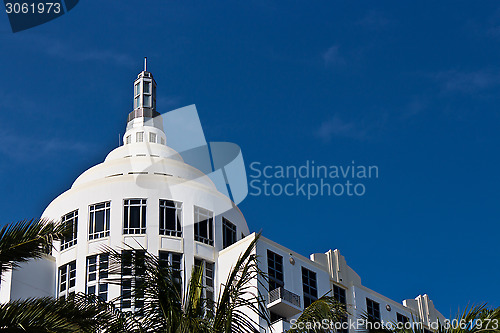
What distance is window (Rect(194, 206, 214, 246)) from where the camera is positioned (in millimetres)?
47531

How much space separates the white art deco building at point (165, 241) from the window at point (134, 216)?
0.05m

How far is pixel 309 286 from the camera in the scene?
4759 centimetres

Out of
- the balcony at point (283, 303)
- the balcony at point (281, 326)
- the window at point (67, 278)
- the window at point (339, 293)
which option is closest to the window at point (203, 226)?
the balcony at point (283, 303)

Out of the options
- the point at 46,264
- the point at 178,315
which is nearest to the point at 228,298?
the point at 178,315

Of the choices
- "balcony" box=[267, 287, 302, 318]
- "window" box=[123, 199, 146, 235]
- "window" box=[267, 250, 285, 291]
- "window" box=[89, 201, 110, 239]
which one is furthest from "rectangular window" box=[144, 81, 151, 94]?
"balcony" box=[267, 287, 302, 318]

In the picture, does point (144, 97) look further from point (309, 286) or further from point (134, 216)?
point (309, 286)

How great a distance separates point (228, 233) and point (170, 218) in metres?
3.66

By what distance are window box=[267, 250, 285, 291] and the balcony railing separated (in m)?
0.36

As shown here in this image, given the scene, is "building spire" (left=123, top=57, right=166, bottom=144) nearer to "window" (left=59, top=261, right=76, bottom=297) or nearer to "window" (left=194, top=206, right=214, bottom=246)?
"window" (left=194, top=206, right=214, bottom=246)

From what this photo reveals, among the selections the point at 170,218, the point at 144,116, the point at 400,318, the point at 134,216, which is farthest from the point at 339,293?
the point at 144,116

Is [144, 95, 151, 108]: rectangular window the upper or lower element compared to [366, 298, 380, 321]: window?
upper

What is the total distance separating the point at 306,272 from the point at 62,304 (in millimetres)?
29551

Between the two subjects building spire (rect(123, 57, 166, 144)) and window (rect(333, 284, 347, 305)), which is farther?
building spire (rect(123, 57, 166, 144))

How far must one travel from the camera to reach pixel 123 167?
165 ft
